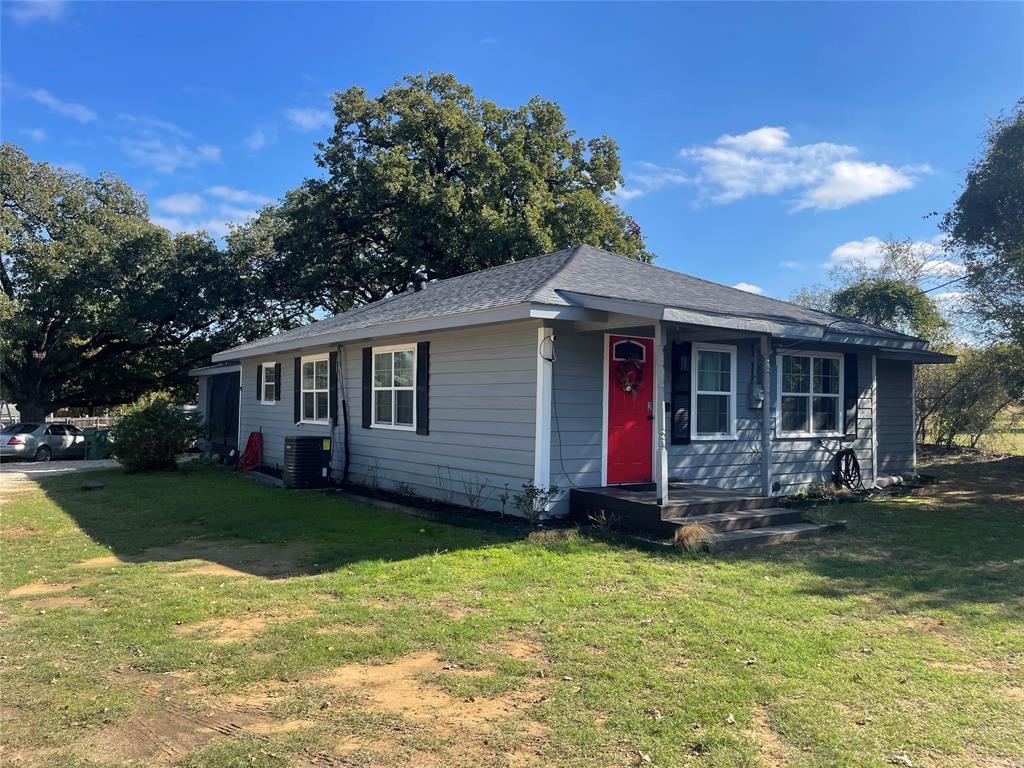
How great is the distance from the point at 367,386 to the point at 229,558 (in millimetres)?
4968

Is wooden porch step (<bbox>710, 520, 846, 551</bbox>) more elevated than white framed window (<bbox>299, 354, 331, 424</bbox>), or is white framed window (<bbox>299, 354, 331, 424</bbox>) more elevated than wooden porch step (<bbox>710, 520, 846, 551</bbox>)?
white framed window (<bbox>299, 354, 331, 424</bbox>)

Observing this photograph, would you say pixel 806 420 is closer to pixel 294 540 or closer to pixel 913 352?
pixel 913 352

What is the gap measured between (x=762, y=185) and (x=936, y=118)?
6.37m

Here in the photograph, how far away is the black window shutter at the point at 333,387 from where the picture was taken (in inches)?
484

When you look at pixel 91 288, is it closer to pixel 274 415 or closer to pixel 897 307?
pixel 274 415

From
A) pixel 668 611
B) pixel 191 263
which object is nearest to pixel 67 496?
pixel 668 611

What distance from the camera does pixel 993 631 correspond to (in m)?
4.57

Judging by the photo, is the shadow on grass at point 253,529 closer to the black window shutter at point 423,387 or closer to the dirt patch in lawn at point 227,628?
the dirt patch in lawn at point 227,628

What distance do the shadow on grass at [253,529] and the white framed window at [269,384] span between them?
3.60 meters

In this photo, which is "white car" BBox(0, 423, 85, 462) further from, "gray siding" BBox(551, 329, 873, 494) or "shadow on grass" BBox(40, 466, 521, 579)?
"gray siding" BBox(551, 329, 873, 494)

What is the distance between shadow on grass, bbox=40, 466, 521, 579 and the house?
123 cm

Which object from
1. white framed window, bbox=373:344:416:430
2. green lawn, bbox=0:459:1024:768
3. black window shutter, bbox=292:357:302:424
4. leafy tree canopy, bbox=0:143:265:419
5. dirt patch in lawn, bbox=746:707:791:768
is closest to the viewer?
dirt patch in lawn, bbox=746:707:791:768

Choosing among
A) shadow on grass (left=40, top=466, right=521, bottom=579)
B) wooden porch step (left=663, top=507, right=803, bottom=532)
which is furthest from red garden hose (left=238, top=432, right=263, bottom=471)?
wooden porch step (left=663, top=507, right=803, bottom=532)

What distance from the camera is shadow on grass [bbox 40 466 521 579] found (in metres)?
6.68
